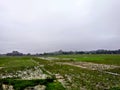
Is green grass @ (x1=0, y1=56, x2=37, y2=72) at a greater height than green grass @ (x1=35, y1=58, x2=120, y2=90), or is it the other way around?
green grass @ (x1=0, y1=56, x2=37, y2=72)

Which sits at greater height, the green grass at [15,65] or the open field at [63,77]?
the green grass at [15,65]

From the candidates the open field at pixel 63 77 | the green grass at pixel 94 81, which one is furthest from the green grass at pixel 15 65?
the green grass at pixel 94 81

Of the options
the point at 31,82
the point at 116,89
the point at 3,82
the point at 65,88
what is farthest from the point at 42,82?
the point at 116,89

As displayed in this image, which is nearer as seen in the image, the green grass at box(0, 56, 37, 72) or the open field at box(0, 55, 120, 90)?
the open field at box(0, 55, 120, 90)

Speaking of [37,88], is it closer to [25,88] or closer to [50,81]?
[25,88]

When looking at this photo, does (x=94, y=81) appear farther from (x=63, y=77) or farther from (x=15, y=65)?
(x=15, y=65)

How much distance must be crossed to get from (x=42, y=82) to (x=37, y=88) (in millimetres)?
2159

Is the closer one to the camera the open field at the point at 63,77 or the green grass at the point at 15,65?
the open field at the point at 63,77

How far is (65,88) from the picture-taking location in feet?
68.9

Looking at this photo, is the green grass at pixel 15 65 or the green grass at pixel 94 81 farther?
the green grass at pixel 15 65

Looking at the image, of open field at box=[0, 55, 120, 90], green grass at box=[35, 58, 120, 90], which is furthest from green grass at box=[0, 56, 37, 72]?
green grass at box=[35, 58, 120, 90]

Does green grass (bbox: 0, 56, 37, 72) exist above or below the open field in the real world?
above

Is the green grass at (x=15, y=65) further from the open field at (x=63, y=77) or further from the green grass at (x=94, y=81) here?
the green grass at (x=94, y=81)

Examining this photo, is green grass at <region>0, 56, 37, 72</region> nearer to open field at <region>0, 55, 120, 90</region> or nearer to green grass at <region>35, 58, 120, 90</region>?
open field at <region>0, 55, 120, 90</region>
